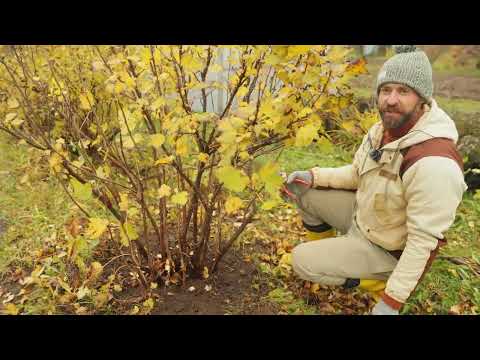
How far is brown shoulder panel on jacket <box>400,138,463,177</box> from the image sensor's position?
5.61 feet

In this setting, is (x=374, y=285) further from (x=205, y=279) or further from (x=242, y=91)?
(x=242, y=91)

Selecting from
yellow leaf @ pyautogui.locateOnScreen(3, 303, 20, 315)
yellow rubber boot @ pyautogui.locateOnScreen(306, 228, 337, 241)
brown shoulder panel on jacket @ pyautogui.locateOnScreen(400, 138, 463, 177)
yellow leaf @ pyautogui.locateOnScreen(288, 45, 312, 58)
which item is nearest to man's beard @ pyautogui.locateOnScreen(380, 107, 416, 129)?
brown shoulder panel on jacket @ pyautogui.locateOnScreen(400, 138, 463, 177)

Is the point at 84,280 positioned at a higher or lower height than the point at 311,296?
higher

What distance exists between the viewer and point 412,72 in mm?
1716

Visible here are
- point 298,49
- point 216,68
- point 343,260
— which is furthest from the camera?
point 343,260

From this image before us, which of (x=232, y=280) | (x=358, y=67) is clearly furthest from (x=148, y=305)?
(x=358, y=67)

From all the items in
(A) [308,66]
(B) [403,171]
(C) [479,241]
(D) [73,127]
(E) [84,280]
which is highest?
(A) [308,66]

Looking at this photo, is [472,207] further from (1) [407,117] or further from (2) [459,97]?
(1) [407,117]

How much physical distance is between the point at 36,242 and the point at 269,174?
2.06 m

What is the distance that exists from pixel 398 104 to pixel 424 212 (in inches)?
19.1

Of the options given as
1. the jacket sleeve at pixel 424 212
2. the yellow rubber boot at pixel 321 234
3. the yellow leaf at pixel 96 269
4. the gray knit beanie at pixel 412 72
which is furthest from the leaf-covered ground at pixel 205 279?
the gray knit beanie at pixel 412 72

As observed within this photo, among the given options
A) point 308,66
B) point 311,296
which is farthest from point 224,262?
point 308,66

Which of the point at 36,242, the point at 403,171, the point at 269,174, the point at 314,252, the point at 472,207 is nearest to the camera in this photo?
the point at 269,174

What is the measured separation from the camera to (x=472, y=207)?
11.3ft
